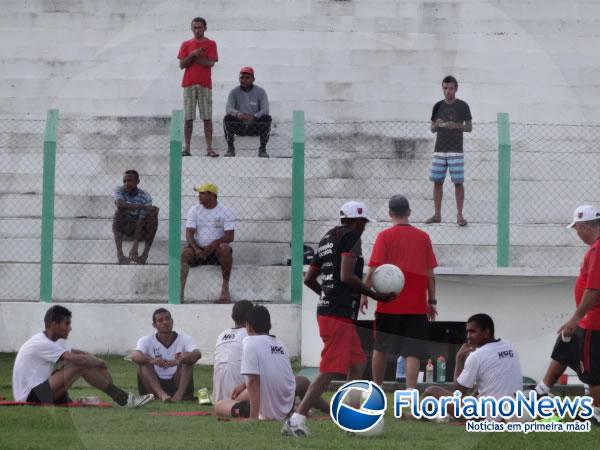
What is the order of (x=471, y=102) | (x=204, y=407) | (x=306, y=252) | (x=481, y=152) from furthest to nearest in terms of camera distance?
(x=471, y=102), (x=481, y=152), (x=306, y=252), (x=204, y=407)

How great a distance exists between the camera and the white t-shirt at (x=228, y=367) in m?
11.0

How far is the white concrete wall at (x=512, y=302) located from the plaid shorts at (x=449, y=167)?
1706 millimetres

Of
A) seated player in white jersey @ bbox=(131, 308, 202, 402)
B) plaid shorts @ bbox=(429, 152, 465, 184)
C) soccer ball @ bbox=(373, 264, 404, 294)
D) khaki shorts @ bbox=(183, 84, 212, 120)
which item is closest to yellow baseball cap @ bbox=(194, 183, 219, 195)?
khaki shorts @ bbox=(183, 84, 212, 120)

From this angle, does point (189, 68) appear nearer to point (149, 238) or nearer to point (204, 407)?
point (149, 238)

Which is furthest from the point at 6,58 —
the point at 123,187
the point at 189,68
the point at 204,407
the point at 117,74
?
the point at 204,407

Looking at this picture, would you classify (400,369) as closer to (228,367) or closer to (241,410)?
(228,367)

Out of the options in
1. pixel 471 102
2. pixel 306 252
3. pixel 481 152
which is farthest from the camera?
pixel 471 102

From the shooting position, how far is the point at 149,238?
1533 centimetres

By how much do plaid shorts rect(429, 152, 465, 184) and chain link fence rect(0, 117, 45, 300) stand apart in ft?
14.9

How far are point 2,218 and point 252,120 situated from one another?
3.16m

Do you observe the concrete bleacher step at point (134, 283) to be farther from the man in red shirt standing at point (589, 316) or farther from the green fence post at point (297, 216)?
the man in red shirt standing at point (589, 316)

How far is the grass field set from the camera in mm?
8914

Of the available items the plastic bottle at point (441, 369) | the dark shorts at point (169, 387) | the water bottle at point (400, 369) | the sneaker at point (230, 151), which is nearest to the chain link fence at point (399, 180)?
the sneaker at point (230, 151)

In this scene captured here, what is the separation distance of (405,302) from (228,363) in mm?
1502
